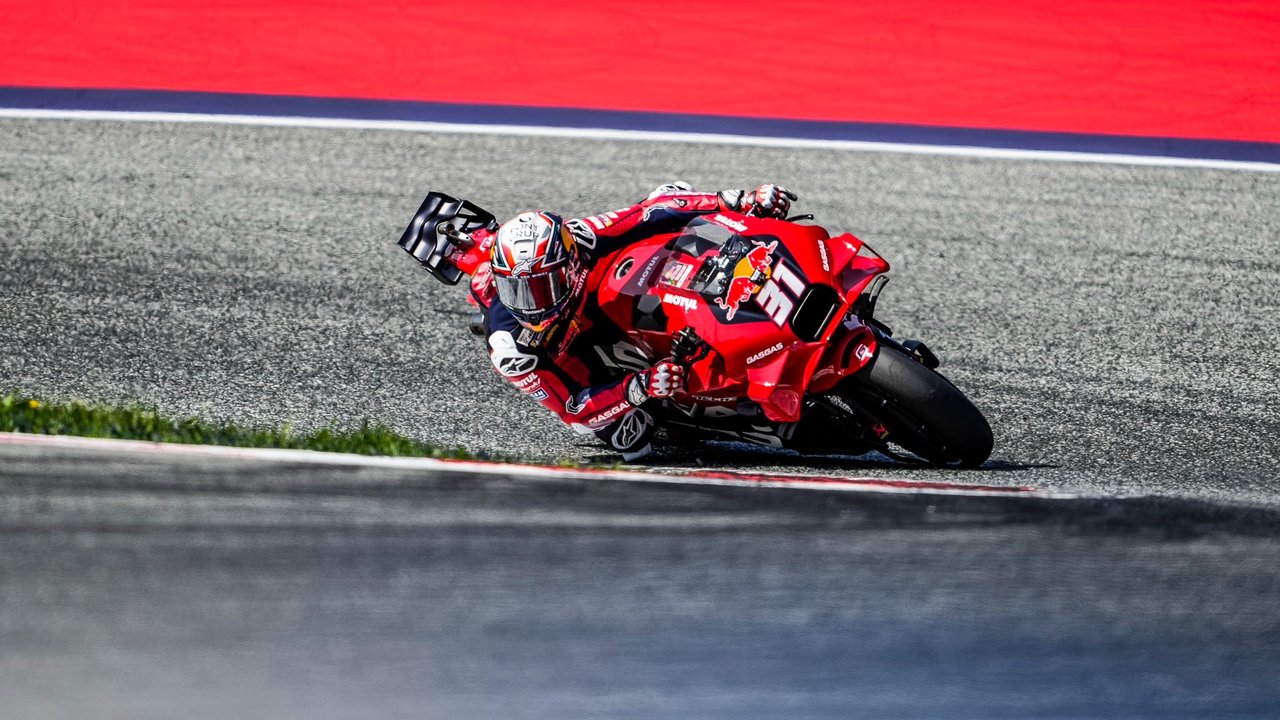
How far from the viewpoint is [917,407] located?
6496mm

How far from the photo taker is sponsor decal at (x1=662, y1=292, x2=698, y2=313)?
6.53 metres

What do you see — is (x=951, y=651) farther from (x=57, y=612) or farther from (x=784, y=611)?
(x=57, y=612)

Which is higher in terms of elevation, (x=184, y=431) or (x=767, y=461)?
(x=767, y=461)

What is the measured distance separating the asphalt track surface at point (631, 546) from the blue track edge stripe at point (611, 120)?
2.11 m

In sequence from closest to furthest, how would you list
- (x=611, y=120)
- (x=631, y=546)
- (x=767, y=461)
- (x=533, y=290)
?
(x=631, y=546) < (x=533, y=290) < (x=767, y=461) < (x=611, y=120)

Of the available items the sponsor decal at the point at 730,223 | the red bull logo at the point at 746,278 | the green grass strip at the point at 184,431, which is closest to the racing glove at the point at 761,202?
the sponsor decal at the point at 730,223

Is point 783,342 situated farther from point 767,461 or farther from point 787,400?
point 767,461

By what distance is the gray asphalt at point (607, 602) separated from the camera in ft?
16.0

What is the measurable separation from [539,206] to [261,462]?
5067 millimetres

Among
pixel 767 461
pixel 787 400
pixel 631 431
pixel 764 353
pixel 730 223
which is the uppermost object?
pixel 730 223

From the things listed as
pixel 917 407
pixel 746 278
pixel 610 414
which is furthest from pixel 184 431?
pixel 917 407

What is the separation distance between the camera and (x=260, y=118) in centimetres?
1223

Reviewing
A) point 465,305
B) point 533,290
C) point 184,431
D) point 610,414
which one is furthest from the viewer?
point 465,305

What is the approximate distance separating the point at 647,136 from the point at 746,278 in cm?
567
